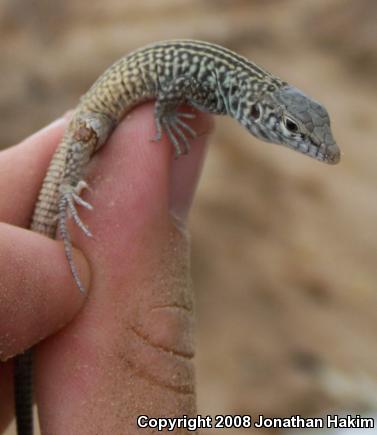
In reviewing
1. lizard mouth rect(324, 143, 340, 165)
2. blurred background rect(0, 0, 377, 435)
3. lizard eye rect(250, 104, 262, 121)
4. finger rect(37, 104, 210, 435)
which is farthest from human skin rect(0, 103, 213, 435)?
blurred background rect(0, 0, 377, 435)

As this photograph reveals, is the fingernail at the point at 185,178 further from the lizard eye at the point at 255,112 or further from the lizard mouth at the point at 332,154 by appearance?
the lizard mouth at the point at 332,154

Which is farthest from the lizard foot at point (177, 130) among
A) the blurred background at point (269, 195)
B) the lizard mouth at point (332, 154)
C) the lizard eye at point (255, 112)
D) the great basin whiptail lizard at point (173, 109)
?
the blurred background at point (269, 195)

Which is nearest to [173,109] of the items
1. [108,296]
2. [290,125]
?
[290,125]

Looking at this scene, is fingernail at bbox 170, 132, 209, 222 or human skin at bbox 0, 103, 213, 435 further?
fingernail at bbox 170, 132, 209, 222

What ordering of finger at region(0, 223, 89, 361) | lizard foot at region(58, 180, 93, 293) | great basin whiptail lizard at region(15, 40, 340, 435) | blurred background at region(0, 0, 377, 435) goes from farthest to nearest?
blurred background at region(0, 0, 377, 435), great basin whiptail lizard at region(15, 40, 340, 435), lizard foot at region(58, 180, 93, 293), finger at region(0, 223, 89, 361)

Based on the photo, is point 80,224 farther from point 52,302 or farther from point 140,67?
point 140,67

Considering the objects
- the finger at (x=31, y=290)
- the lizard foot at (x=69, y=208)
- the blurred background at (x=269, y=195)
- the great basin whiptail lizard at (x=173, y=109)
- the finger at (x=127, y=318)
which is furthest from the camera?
the blurred background at (x=269, y=195)

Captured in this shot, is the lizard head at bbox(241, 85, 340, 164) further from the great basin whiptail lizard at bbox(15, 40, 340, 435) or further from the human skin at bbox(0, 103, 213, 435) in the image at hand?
the human skin at bbox(0, 103, 213, 435)
